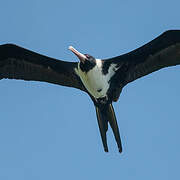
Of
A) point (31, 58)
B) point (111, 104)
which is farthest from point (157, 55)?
point (31, 58)

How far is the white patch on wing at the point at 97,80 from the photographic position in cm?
1002

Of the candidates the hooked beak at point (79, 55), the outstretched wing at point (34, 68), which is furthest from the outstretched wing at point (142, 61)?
the outstretched wing at point (34, 68)

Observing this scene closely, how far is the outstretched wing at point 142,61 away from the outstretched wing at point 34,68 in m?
0.55

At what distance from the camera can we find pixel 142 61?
10078 mm

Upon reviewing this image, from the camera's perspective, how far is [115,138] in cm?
997

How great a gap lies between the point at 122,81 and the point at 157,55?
587 millimetres

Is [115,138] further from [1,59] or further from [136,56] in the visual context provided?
[1,59]

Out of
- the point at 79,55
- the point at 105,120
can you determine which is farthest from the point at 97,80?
the point at 105,120

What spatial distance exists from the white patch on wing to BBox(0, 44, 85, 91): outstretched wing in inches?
7.0

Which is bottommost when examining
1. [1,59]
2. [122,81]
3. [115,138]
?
[115,138]

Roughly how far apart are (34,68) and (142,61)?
151cm

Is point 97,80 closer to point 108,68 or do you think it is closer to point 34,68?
point 108,68

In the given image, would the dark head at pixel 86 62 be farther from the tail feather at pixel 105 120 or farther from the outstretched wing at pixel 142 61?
the tail feather at pixel 105 120

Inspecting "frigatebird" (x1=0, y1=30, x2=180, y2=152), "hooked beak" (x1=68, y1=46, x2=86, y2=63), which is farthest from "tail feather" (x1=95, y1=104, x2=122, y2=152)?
"hooked beak" (x1=68, y1=46, x2=86, y2=63)
